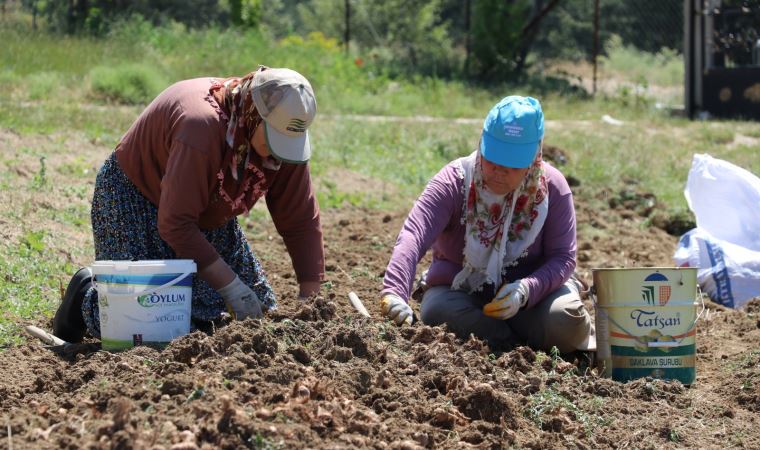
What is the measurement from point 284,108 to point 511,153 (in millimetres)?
927

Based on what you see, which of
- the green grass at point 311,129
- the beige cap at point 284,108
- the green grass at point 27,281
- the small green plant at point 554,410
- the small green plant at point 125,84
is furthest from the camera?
the small green plant at point 125,84

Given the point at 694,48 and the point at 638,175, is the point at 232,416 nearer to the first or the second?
the point at 638,175

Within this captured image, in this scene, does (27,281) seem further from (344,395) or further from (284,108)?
(344,395)

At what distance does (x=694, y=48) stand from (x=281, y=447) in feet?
36.6

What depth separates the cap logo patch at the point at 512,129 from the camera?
387 cm

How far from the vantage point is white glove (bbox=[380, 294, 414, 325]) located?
392 cm

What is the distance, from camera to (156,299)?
12.0 ft

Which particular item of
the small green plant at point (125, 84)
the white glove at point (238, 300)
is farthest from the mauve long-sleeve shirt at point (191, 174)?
the small green plant at point (125, 84)

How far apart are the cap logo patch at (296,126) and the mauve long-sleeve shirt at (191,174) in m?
0.27

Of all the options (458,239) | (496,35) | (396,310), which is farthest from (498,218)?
(496,35)

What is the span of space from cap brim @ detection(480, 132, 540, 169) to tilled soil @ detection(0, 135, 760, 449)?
717 mm

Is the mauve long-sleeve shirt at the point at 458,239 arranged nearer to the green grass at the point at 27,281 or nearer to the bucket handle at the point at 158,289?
the bucket handle at the point at 158,289

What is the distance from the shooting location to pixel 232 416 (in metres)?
2.82

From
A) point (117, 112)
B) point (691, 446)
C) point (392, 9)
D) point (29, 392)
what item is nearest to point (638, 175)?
point (117, 112)
